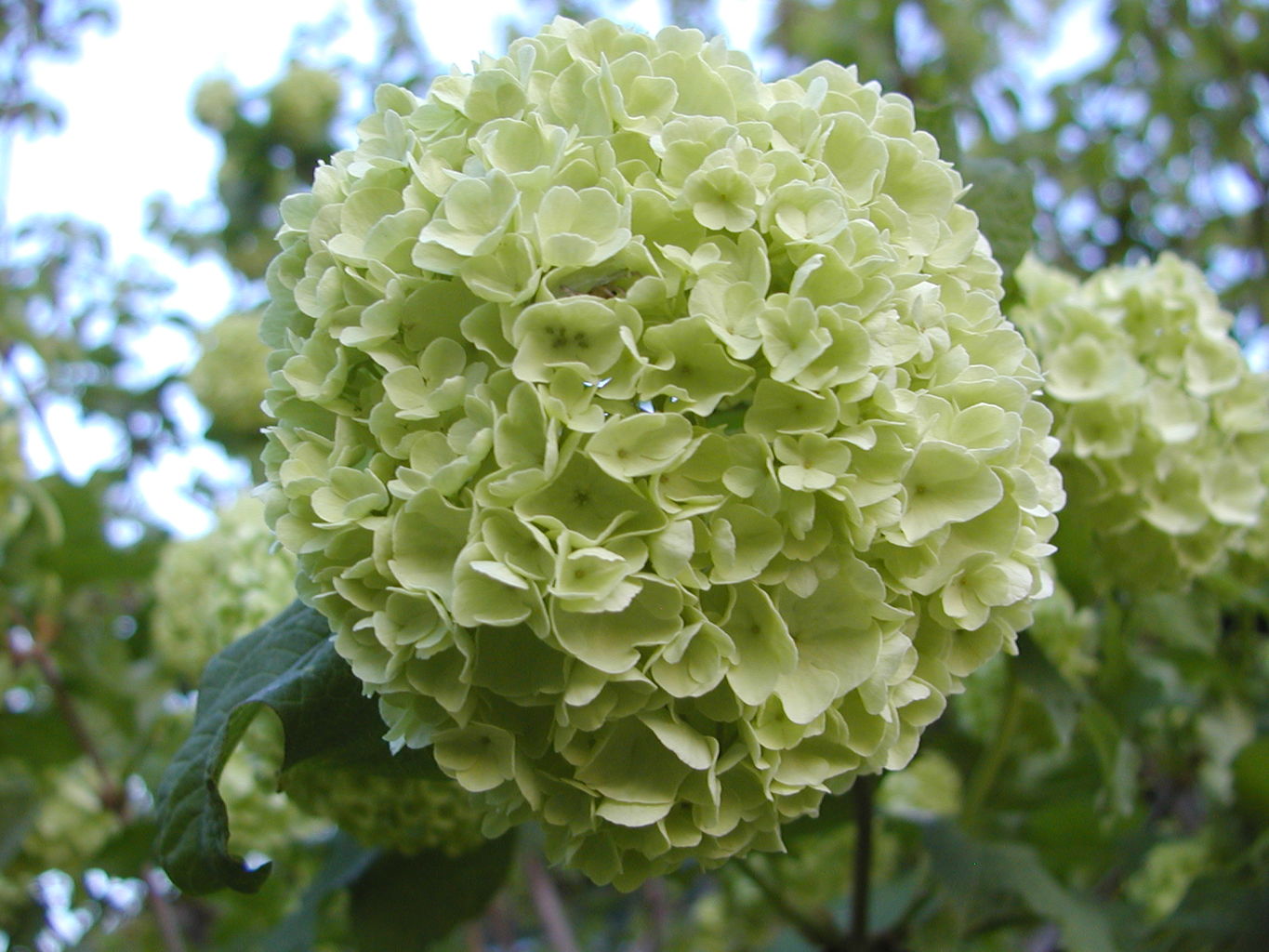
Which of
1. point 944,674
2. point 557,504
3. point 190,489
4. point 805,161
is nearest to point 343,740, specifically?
point 557,504

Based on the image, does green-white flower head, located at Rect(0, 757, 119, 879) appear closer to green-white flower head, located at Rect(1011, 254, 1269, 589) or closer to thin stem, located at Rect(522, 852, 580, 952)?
thin stem, located at Rect(522, 852, 580, 952)

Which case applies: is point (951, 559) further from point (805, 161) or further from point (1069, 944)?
point (1069, 944)

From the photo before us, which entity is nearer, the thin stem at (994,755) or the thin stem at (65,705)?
the thin stem at (994,755)

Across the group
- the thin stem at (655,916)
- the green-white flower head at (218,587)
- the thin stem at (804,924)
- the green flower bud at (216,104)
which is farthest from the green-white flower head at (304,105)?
the thin stem at (804,924)

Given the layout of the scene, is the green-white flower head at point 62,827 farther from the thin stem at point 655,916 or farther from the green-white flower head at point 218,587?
the thin stem at point 655,916

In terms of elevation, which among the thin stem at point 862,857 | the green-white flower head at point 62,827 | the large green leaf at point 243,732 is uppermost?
the large green leaf at point 243,732

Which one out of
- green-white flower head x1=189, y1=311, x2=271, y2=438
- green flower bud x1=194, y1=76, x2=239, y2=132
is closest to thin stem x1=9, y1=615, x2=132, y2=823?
green-white flower head x1=189, y1=311, x2=271, y2=438
